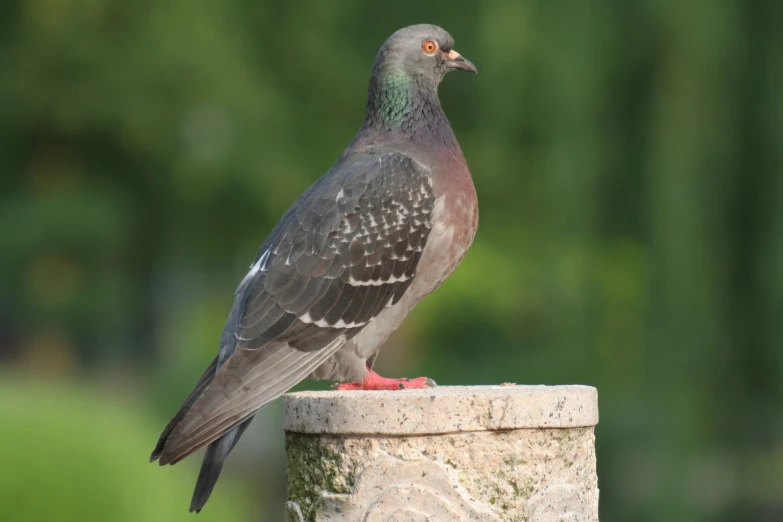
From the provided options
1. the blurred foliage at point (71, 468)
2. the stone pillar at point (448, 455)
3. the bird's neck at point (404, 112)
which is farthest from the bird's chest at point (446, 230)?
the blurred foliage at point (71, 468)

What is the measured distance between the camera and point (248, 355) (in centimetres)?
403

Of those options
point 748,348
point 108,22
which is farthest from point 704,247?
point 108,22

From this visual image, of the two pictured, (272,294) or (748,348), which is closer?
(272,294)

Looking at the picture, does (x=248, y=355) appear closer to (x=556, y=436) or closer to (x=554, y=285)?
(x=556, y=436)

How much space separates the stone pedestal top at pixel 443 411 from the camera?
3.24 m

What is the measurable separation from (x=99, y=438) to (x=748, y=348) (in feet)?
13.6

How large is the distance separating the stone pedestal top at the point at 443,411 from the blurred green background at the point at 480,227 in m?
3.53

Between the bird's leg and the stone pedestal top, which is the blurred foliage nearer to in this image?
the bird's leg

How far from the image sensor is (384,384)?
13.9 ft

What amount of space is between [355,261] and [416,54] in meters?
0.99

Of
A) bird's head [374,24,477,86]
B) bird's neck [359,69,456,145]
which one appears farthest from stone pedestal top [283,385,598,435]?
bird's head [374,24,477,86]

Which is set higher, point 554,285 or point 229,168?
point 229,168

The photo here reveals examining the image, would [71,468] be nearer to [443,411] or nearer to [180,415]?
[180,415]

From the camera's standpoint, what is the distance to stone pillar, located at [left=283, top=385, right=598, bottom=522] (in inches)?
128
